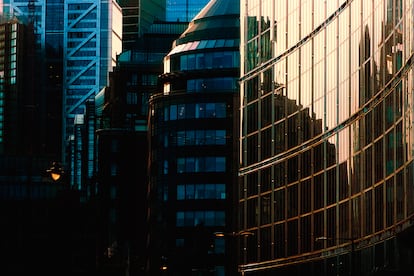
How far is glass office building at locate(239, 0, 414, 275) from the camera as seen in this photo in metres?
88.6

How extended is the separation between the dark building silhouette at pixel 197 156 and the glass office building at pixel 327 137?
35245 mm

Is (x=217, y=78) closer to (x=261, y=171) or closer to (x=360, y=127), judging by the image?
(x=261, y=171)

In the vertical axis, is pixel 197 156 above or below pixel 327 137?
below

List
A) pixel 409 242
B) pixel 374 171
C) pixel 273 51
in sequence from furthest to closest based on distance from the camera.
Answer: pixel 273 51, pixel 374 171, pixel 409 242

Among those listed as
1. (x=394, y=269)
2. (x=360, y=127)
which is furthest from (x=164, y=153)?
(x=394, y=269)

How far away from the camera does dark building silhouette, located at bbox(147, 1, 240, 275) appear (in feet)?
561

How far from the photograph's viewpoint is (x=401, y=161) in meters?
86.3

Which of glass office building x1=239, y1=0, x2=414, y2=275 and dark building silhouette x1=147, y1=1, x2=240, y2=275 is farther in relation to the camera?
dark building silhouette x1=147, y1=1, x2=240, y2=275

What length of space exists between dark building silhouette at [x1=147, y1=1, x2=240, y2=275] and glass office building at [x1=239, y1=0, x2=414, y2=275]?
116 ft

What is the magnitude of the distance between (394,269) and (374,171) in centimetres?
861

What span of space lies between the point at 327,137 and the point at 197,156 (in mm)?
65247

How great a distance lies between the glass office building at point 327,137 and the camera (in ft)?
291

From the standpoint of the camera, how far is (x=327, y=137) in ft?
361

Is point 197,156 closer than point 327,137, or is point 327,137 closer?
point 327,137
